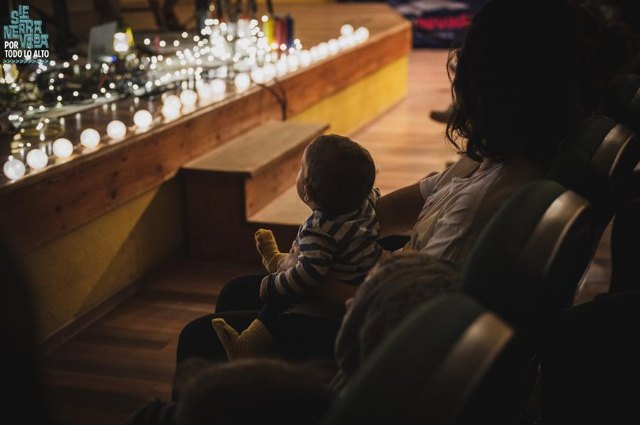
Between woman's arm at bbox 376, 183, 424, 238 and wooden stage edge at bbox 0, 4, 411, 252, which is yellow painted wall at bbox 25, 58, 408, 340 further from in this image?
woman's arm at bbox 376, 183, 424, 238

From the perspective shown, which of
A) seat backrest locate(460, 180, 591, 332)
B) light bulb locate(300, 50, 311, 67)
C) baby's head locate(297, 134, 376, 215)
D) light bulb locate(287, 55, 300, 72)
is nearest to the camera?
seat backrest locate(460, 180, 591, 332)

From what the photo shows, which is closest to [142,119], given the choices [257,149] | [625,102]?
[257,149]

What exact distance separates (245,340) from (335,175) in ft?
1.15

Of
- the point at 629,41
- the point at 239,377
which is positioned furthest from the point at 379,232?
the point at 239,377

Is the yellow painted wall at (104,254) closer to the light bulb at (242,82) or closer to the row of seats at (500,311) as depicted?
the light bulb at (242,82)

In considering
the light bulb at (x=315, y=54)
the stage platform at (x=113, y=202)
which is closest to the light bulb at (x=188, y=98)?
the stage platform at (x=113, y=202)

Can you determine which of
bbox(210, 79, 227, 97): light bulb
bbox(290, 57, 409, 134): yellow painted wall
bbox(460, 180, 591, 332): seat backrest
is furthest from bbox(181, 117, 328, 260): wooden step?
bbox(460, 180, 591, 332): seat backrest

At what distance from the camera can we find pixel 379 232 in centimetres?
182

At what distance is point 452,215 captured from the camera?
1408mm

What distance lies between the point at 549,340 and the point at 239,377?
3.08ft

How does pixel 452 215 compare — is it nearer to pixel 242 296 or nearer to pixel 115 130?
pixel 242 296

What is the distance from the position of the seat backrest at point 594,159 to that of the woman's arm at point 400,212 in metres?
0.43

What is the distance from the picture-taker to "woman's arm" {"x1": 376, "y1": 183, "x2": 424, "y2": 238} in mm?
1848

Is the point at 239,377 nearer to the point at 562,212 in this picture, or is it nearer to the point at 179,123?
the point at 562,212
